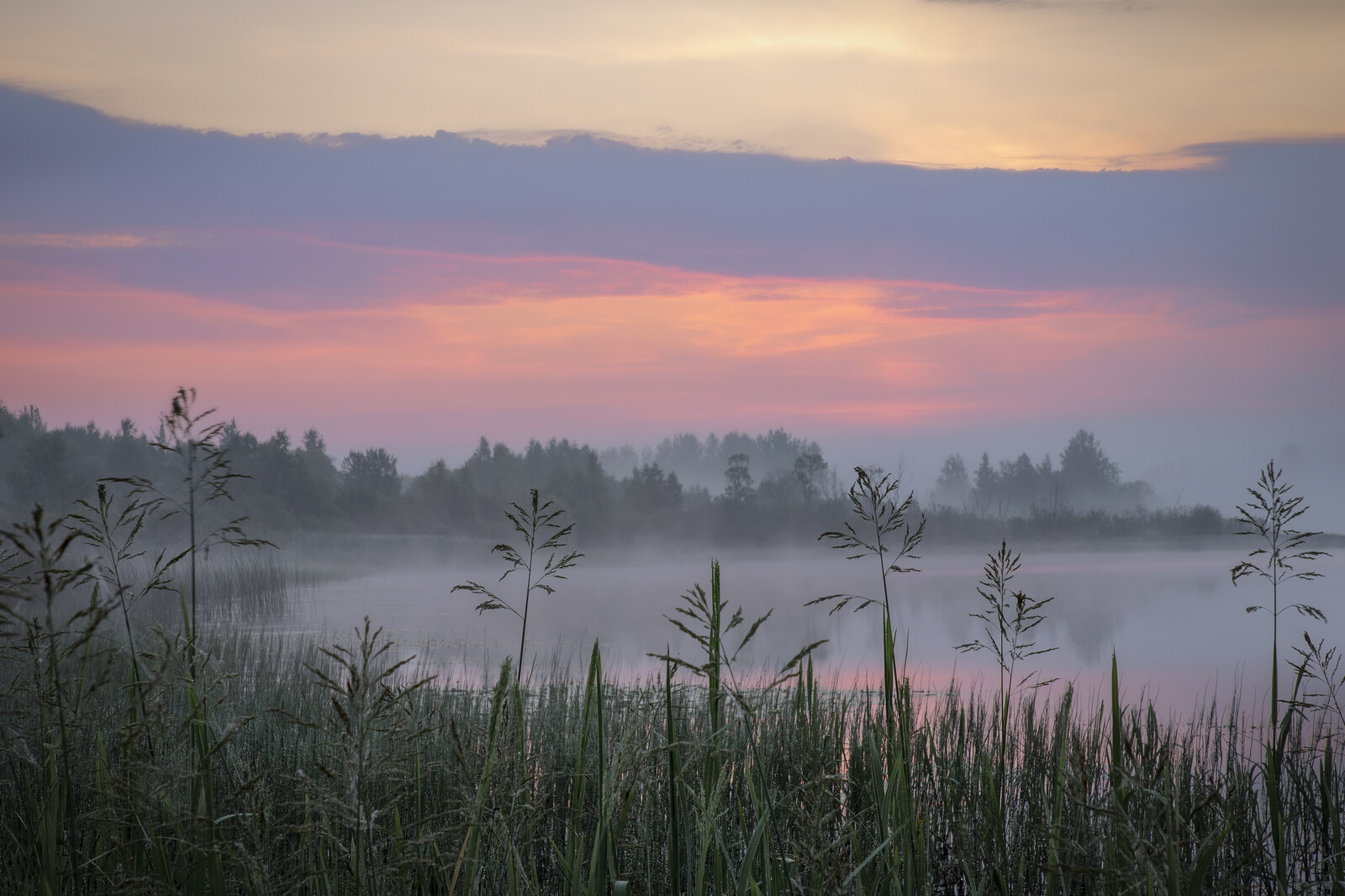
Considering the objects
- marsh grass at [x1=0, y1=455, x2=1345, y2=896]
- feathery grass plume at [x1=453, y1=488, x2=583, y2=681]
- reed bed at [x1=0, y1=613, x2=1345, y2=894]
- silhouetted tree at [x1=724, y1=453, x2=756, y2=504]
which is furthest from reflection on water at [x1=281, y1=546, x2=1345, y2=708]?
silhouetted tree at [x1=724, y1=453, x2=756, y2=504]

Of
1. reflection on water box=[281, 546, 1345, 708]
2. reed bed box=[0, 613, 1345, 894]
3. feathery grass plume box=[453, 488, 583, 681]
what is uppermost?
feathery grass plume box=[453, 488, 583, 681]

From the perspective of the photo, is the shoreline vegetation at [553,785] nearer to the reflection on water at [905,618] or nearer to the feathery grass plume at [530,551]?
the feathery grass plume at [530,551]

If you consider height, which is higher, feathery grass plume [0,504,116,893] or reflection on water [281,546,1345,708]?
feathery grass plume [0,504,116,893]

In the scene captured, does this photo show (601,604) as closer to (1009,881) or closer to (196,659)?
(1009,881)

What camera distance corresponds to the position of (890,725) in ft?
7.16

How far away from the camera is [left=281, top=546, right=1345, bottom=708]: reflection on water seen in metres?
16.8

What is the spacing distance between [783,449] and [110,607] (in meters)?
93.1

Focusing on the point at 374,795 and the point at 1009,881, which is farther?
the point at 374,795

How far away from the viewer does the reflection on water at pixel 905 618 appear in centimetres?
1683

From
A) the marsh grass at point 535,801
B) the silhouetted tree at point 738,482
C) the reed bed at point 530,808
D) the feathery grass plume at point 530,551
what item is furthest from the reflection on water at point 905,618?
the silhouetted tree at point 738,482

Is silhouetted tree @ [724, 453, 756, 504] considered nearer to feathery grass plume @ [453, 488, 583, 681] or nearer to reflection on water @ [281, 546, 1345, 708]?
reflection on water @ [281, 546, 1345, 708]

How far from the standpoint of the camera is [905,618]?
26578mm

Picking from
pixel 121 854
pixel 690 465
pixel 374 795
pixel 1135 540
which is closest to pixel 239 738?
pixel 374 795

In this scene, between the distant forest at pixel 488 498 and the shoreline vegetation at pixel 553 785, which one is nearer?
the shoreline vegetation at pixel 553 785
